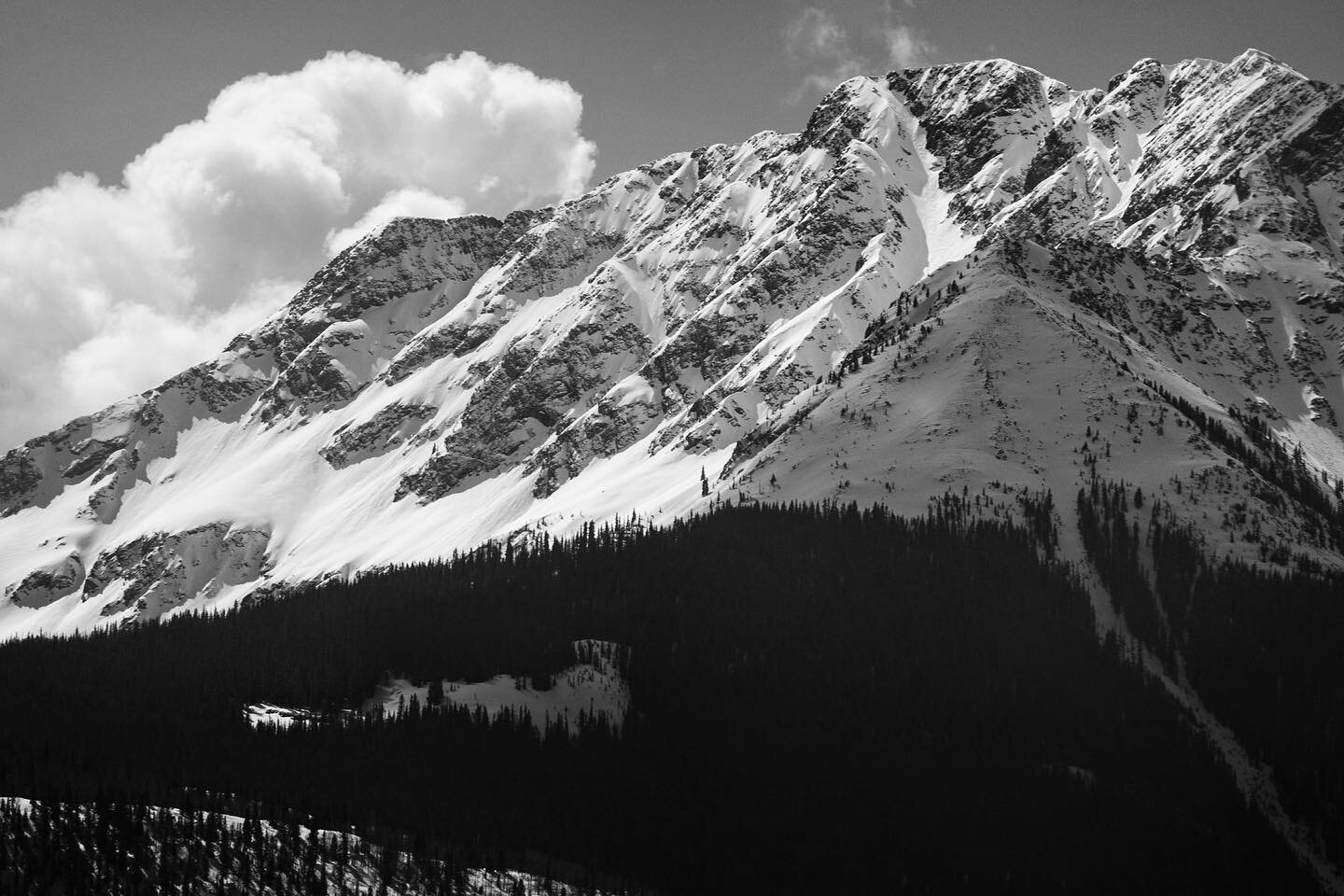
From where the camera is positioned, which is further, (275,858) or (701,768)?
(701,768)

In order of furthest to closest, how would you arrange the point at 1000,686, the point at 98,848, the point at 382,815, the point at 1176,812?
the point at 1000,686
the point at 1176,812
the point at 382,815
the point at 98,848

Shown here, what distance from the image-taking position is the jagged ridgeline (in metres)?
148

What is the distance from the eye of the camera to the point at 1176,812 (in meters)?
169

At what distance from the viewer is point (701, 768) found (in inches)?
6742

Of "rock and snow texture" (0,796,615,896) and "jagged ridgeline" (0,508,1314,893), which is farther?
"jagged ridgeline" (0,508,1314,893)

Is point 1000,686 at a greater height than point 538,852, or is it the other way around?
point 1000,686

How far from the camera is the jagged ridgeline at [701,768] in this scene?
484 ft

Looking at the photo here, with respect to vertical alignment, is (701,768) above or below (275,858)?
above

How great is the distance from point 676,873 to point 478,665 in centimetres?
4635

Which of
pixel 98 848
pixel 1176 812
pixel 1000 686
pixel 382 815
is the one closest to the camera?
pixel 98 848

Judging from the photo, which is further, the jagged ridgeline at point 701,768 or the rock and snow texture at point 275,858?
the jagged ridgeline at point 701,768

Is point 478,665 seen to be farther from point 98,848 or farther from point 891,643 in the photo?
point 98,848

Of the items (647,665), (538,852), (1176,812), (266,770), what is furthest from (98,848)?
(1176,812)

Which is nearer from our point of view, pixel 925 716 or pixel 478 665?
pixel 925 716
